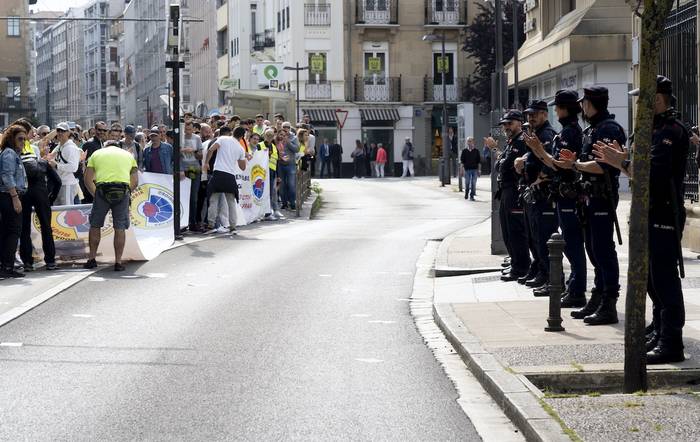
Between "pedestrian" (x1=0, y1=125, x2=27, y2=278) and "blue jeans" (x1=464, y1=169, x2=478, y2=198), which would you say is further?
"blue jeans" (x1=464, y1=169, x2=478, y2=198)

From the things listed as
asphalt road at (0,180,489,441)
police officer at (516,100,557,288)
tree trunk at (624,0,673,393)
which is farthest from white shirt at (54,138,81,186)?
tree trunk at (624,0,673,393)

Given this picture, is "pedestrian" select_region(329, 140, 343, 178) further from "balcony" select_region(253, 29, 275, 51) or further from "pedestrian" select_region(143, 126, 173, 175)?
"pedestrian" select_region(143, 126, 173, 175)

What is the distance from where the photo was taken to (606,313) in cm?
1066

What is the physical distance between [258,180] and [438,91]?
158 feet

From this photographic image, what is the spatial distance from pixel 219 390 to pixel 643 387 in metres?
2.61

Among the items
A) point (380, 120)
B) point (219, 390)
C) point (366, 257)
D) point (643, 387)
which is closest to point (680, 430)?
point (643, 387)

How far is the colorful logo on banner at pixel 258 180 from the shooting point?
25.8 m

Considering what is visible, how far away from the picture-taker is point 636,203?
308 inches

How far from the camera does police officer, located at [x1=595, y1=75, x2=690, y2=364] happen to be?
862 cm

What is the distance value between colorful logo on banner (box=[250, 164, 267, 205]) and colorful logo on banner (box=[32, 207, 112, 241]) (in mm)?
8077

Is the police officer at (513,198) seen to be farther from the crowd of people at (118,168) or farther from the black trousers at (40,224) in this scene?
the black trousers at (40,224)

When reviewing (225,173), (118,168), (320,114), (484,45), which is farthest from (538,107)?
(320,114)

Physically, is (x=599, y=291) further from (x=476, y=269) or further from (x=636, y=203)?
(x=476, y=269)

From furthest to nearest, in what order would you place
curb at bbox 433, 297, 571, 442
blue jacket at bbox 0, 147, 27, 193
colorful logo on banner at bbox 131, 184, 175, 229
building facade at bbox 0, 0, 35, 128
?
building facade at bbox 0, 0, 35, 128
colorful logo on banner at bbox 131, 184, 175, 229
blue jacket at bbox 0, 147, 27, 193
curb at bbox 433, 297, 571, 442
